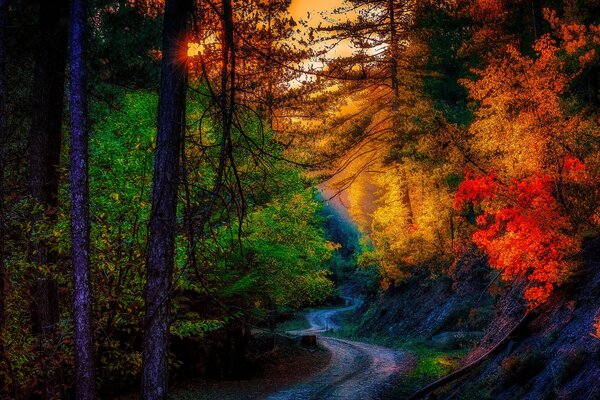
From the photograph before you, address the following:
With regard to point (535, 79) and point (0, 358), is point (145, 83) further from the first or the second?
point (535, 79)

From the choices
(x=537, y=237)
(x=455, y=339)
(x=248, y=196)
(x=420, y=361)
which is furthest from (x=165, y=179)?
(x=455, y=339)

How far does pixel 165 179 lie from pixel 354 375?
14335 mm

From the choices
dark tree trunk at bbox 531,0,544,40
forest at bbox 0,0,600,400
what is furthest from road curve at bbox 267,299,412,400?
dark tree trunk at bbox 531,0,544,40

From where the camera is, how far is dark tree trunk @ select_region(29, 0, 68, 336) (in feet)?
33.3

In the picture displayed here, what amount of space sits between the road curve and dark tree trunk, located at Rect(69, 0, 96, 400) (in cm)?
809

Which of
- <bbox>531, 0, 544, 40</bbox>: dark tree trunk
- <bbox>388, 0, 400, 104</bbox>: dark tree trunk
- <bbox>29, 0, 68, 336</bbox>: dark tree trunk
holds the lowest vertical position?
→ <bbox>29, 0, 68, 336</bbox>: dark tree trunk

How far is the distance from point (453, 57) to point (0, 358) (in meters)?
23.4

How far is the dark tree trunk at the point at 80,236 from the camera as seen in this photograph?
852 centimetres

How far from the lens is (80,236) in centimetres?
862

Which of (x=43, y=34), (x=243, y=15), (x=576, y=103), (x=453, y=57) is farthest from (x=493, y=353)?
(x=453, y=57)

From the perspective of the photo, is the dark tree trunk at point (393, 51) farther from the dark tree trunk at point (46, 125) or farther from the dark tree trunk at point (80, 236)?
the dark tree trunk at point (80, 236)

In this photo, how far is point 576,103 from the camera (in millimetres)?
15750

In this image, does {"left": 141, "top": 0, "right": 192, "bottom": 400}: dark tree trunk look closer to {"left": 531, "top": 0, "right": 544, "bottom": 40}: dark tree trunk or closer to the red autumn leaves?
the red autumn leaves

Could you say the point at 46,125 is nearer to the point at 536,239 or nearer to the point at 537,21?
the point at 536,239
